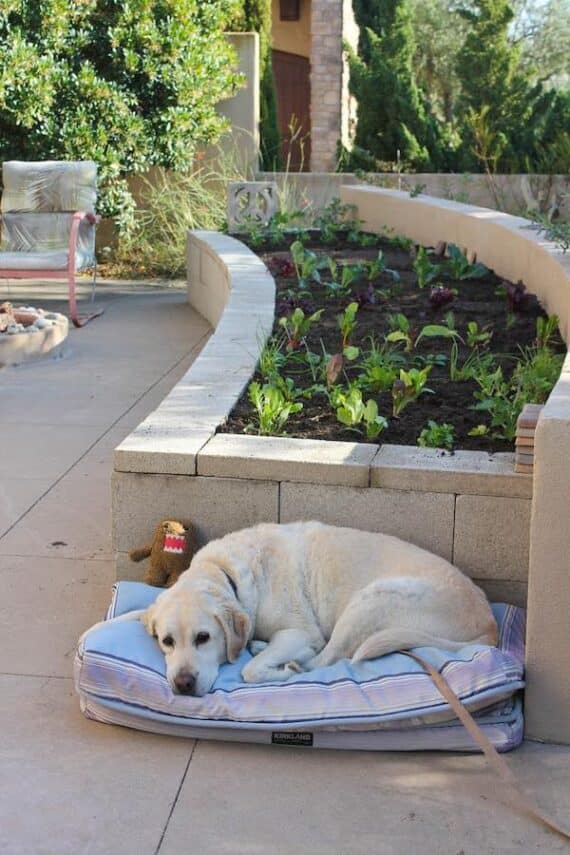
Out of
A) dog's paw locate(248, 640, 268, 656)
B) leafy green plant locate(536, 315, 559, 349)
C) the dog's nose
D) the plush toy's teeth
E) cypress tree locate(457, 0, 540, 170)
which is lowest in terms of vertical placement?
dog's paw locate(248, 640, 268, 656)

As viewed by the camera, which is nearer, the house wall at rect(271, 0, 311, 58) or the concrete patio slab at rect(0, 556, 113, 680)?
the concrete patio slab at rect(0, 556, 113, 680)

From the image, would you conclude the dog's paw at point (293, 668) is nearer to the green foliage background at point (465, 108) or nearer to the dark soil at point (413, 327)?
the dark soil at point (413, 327)

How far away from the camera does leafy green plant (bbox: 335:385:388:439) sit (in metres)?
4.39

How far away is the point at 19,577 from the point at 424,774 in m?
1.97

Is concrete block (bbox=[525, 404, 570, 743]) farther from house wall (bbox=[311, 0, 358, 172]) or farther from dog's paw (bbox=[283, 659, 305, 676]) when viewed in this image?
house wall (bbox=[311, 0, 358, 172])

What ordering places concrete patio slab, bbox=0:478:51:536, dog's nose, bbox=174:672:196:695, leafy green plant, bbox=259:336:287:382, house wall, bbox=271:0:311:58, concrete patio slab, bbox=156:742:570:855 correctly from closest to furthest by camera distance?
1. concrete patio slab, bbox=156:742:570:855
2. dog's nose, bbox=174:672:196:695
3. concrete patio slab, bbox=0:478:51:536
4. leafy green plant, bbox=259:336:287:382
5. house wall, bbox=271:0:311:58

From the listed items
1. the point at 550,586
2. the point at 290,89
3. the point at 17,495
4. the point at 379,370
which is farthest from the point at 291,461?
the point at 290,89

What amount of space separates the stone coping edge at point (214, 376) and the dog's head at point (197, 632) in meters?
0.68

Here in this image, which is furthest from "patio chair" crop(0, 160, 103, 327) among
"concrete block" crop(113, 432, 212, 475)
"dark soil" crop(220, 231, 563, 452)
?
"concrete block" crop(113, 432, 212, 475)

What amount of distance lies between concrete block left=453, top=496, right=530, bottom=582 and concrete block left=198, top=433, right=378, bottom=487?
37 centimetres

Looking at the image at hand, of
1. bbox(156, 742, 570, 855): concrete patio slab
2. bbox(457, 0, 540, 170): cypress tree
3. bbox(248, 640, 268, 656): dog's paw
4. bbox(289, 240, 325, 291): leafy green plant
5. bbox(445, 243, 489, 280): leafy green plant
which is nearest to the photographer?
bbox(156, 742, 570, 855): concrete patio slab

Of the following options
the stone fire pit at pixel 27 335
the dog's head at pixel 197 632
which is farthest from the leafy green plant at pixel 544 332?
the stone fire pit at pixel 27 335

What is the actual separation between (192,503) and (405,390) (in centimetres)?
121

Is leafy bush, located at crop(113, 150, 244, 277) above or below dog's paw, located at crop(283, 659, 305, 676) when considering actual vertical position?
below
